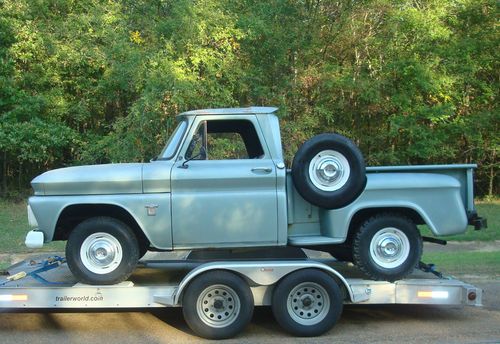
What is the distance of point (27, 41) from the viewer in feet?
68.5

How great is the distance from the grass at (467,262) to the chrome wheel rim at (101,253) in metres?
5.93

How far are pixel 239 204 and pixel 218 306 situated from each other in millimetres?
1125

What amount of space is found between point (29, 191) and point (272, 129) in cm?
1879

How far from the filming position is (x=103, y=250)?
649cm

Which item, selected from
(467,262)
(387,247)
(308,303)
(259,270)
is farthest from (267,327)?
(467,262)

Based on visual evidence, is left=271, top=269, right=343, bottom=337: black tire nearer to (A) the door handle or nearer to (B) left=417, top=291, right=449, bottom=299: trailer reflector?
(B) left=417, top=291, right=449, bottom=299: trailer reflector

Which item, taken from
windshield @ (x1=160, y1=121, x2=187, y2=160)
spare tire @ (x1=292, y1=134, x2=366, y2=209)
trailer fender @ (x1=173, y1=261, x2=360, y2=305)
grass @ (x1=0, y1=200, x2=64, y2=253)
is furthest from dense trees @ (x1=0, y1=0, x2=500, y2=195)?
trailer fender @ (x1=173, y1=261, x2=360, y2=305)

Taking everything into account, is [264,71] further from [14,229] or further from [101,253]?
[101,253]

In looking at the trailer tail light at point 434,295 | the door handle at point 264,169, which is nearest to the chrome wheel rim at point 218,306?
the door handle at point 264,169

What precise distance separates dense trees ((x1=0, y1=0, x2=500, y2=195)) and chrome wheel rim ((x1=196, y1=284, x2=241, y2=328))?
11383 millimetres

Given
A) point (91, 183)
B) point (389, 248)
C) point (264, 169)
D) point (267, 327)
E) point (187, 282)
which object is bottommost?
point (267, 327)

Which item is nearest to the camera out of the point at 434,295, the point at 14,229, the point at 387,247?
the point at 434,295

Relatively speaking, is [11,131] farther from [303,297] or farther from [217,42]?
[303,297]

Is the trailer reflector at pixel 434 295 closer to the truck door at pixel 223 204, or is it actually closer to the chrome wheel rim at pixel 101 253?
the truck door at pixel 223 204
